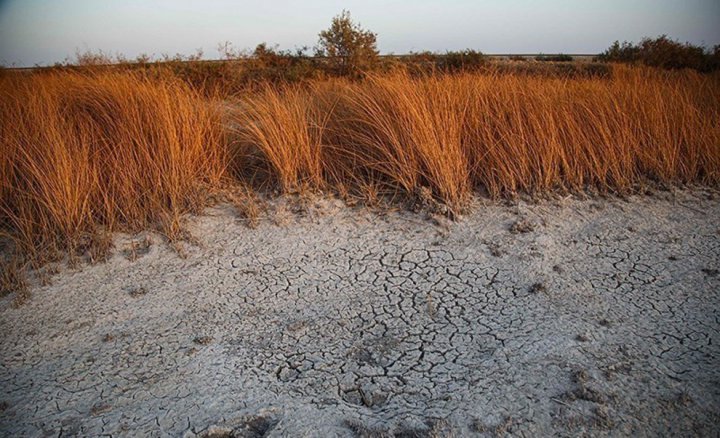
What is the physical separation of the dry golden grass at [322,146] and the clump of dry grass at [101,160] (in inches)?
0.4

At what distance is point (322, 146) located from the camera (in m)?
3.54

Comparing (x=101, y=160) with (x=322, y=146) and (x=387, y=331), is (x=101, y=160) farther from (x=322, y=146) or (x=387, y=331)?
(x=387, y=331)

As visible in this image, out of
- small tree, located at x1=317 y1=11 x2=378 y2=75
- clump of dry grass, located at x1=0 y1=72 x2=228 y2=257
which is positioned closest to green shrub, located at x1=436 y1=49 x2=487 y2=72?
small tree, located at x1=317 y1=11 x2=378 y2=75

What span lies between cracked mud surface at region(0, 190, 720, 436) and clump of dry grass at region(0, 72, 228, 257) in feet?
1.00

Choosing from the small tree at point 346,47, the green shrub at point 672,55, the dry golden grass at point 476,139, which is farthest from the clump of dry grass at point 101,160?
the green shrub at point 672,55

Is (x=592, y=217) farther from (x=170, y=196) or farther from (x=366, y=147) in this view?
(x=170, y=196)

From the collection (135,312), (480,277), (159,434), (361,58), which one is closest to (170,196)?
(135,312)

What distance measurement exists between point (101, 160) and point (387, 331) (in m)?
2.39

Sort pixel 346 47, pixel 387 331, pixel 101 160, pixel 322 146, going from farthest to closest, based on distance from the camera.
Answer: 1. pixel 346 47
2. pixel 322 146
3. pixel 101 160
4. pixel 387 331

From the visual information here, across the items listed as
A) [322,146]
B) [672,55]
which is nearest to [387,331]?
[322,146]

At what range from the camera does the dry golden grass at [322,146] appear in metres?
3.10

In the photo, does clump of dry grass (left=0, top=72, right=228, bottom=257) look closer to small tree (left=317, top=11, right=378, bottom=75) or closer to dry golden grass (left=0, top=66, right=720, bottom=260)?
dry golden grass (left=0, top=66, right=720, bottom=260)

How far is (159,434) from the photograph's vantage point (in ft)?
5.48

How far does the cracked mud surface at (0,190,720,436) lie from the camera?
5.66 feet
